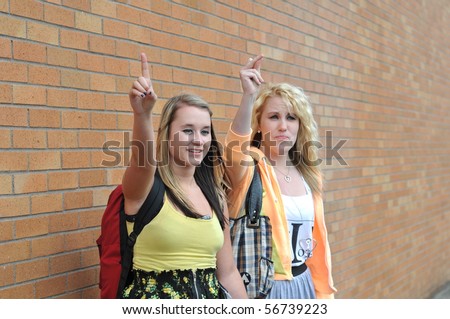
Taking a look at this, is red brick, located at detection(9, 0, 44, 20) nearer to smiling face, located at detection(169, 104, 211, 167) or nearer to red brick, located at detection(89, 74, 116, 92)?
red brick, located at detection(89, 74, 116, 92)

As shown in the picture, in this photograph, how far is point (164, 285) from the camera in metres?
2.43

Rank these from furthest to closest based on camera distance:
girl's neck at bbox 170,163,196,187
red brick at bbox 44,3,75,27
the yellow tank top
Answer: red brick at bbox 44,3,75,27 → girl's neck at bbox 170,163,196,187 → the yellow tank top

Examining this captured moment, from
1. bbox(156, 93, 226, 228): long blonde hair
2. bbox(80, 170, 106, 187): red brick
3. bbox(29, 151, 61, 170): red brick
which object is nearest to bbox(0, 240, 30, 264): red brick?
bbox(29, 151, 61, 170): red brick

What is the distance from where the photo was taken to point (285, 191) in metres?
3.22

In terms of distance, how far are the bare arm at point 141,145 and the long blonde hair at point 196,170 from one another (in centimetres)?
16

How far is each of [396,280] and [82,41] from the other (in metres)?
5.02

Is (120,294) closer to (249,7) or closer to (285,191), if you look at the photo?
(285,191)

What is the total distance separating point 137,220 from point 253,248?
2.63 ft

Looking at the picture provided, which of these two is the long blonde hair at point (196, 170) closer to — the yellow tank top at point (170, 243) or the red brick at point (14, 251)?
the yellow tank top at point (170, 243)

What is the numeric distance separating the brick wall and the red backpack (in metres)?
0.39

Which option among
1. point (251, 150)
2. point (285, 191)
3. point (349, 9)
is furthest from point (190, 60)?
point (349, 9)

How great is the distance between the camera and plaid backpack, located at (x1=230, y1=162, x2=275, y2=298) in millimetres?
2996

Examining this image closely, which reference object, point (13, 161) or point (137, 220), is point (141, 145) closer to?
point (137, 220)

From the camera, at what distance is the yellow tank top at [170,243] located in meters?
2.40
